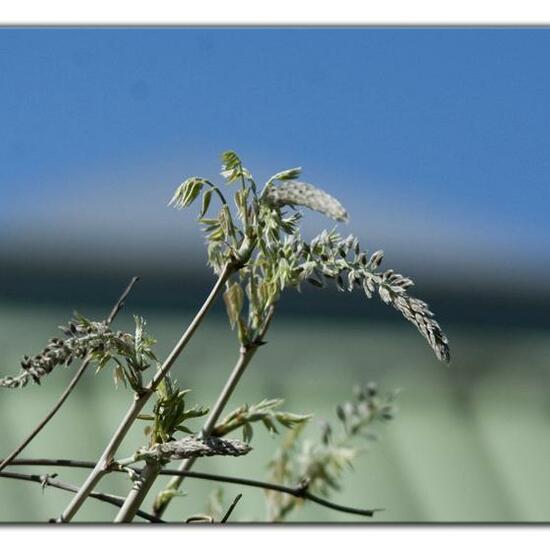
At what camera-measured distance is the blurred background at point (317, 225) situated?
123 cm

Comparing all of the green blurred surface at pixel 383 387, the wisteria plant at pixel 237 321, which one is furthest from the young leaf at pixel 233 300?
the green blurred surface at pixel 383 387

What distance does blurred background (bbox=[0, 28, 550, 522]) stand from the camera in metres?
1.23

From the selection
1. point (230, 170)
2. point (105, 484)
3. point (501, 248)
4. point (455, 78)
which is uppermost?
point (455, 78)

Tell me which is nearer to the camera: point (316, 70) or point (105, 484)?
point (316, 70)

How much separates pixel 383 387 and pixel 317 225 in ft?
1.15

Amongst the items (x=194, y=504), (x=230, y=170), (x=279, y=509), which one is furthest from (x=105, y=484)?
(x=230, y=170)

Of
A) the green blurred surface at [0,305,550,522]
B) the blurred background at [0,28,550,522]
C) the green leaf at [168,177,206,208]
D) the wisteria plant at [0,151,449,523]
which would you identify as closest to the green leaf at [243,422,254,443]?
the wisteria plant at [0,151,449,523]

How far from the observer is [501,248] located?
1.42 metres
